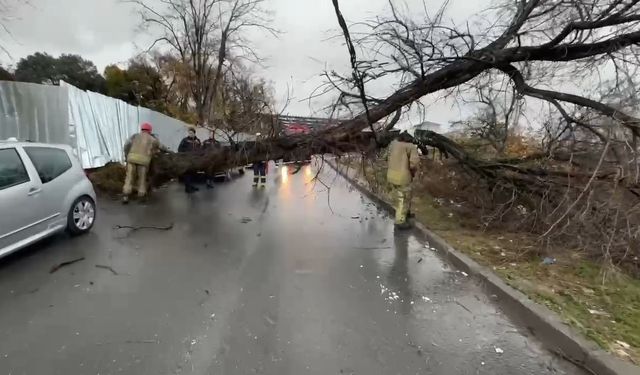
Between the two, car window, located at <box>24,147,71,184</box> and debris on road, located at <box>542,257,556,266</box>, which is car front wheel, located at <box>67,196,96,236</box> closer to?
car window, located at <box>24,147,71,184</box>

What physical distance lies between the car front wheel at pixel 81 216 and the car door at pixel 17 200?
76cm

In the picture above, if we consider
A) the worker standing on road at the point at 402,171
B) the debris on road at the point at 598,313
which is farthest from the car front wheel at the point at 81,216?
the debris on road at the point at 598,313

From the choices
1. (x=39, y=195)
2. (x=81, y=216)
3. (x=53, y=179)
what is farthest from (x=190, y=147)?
(x=39, y=195)

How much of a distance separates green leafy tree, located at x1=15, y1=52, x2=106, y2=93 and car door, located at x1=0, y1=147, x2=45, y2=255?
1252 inches

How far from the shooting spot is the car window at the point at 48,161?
18.2 feet

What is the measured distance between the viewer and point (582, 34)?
6.96 m

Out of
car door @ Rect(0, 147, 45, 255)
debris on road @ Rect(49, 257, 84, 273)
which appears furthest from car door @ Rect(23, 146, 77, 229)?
debris on road @ Rect(49, 257, 84, 273)

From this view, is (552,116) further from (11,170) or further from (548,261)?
(11,170)

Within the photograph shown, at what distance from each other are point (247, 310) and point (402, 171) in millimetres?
4973

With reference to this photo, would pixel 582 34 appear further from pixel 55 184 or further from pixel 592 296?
pixel 55 184

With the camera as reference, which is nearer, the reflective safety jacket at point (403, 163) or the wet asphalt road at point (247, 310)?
the wet asphalt road at point (247, 310)

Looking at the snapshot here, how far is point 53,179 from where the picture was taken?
5781 millimetres

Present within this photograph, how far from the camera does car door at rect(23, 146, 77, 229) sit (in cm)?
554

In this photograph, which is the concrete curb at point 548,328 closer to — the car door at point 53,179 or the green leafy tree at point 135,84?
the car door at point 53,179
